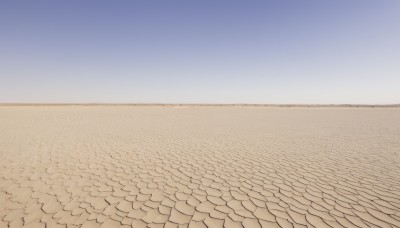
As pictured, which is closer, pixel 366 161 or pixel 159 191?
pixel 159 191

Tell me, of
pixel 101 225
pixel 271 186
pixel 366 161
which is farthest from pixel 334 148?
pixel 101 225

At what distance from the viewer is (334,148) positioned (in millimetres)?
7801

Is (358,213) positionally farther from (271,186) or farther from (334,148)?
(334,148)

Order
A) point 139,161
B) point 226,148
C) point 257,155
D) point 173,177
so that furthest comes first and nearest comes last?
point 226,148, point 257,155, point 139,161, point 173,177

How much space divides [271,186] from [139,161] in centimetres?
352

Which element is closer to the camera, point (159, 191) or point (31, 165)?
point (159, 191)

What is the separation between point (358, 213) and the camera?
3.23 meters

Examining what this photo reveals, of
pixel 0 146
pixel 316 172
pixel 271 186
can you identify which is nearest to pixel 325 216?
pixel 271 186

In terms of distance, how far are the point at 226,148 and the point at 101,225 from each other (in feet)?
17.3

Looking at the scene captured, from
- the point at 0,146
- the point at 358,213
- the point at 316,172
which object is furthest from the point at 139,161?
the point at 0,146

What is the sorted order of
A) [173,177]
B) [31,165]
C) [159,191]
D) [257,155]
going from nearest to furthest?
[159,191], [173,177], [31,165], [257,155]

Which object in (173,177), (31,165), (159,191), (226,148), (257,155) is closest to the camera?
(159,191)

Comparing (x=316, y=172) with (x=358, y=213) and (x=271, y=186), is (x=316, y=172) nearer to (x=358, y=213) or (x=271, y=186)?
(x=271, y=186)

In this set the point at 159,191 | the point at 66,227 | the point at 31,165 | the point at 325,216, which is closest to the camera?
the point at 66,227
